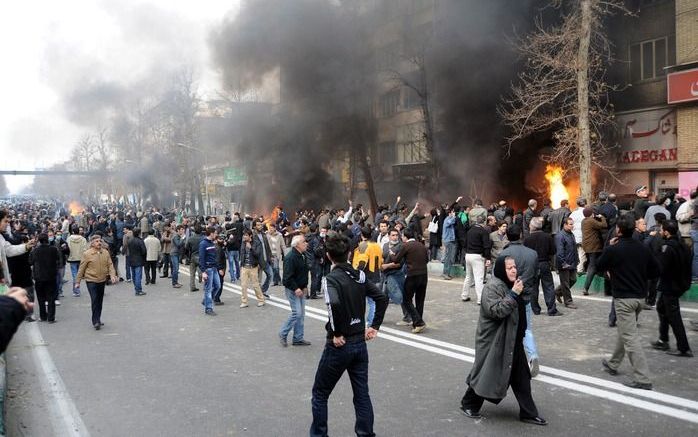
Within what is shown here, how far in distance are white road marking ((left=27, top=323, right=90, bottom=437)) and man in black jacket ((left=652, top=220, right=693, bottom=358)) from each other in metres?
5.90

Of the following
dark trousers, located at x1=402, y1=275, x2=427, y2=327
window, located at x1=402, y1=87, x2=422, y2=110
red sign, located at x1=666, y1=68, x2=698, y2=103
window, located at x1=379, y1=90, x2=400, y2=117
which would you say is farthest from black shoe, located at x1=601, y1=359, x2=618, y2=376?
window, located at x1=379, y1=90, x2=400, y2=117

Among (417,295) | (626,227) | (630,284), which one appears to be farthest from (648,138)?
(630,284)

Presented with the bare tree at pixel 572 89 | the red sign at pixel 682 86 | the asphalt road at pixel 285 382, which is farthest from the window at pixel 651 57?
the asphalt road at pixel 285 382

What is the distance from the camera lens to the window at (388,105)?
31.5 metres

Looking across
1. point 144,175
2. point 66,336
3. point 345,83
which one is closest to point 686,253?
point 66,336

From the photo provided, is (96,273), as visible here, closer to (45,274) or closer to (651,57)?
(45,274)

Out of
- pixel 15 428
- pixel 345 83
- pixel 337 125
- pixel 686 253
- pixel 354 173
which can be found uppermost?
pixel 345 83

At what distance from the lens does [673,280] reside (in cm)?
643

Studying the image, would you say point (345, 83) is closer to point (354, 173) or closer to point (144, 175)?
point (354, 173)

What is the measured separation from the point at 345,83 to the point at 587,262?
16.9 m

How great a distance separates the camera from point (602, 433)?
4.36 m

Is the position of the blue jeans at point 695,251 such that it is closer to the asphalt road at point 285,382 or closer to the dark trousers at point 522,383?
the asphalt road at point 285,382

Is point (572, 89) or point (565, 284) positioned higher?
point (572, 89)

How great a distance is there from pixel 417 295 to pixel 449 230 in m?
5.04
